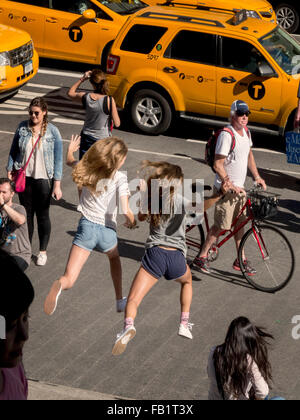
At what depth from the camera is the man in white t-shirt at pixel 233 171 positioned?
28.8 ft

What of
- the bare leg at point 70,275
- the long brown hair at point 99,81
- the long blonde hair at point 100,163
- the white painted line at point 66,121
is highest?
the long blonde hair at point 100,163

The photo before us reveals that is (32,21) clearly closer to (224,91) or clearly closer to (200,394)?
(224,91)

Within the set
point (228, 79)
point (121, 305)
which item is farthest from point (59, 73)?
point (121, 305)

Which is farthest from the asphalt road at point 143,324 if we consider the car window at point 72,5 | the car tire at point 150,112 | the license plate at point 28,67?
the car window at point 72,5

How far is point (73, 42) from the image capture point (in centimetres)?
1694

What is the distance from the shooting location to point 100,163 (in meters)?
7.42

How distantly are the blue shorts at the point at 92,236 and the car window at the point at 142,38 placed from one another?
6663 millimetres

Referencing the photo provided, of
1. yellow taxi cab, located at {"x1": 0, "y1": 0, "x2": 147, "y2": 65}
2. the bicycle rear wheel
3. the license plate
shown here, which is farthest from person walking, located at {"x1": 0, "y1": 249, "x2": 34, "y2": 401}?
yellow taxi cab, located at {"x1": 0, "y1": 0, "x2": 147, "y2": 65}

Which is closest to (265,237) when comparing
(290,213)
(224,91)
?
(290,213)

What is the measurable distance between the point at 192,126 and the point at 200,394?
8123 mm

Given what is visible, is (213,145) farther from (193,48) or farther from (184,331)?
(193,48)

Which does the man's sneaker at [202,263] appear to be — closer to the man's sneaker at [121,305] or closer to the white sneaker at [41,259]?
the man's sneaker at [121,305]

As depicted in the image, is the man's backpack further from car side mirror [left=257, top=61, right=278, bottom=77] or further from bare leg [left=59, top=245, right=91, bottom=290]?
car side mirror [left=257, top=61, right=278, bottom=77]

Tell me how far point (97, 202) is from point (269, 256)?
2418mm
